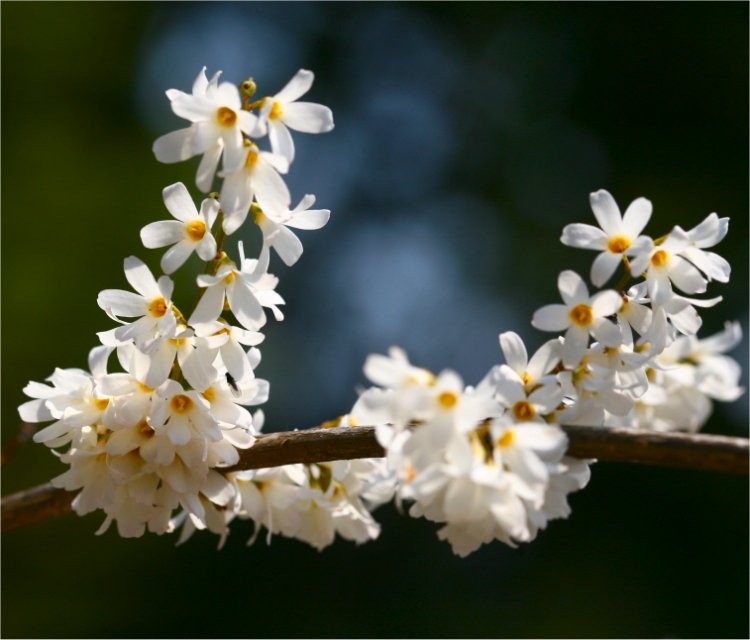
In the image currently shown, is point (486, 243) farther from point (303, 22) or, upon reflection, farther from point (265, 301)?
point (265, 301)

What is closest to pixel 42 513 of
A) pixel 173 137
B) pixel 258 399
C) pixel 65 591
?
pixel 258 399

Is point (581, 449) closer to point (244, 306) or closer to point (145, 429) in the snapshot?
point (244, 306)

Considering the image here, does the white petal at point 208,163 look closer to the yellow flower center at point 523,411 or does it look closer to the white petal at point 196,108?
the white petal at point 196,108

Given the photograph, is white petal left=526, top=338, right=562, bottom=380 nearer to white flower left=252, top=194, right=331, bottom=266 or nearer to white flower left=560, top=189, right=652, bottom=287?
white flower left=560, top=189, right=652, bottom=287

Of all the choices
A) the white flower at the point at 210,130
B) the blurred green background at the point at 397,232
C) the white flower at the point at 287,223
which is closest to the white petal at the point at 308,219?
the white flower at the point at 287,223

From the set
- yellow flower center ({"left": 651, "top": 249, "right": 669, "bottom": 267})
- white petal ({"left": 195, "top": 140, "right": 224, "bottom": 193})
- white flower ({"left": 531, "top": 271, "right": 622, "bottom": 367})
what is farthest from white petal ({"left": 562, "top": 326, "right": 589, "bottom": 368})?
white petal ({"left": 195, "top": 140, "right": 224, "bottom": 193})

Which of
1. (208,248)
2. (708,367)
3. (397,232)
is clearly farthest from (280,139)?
(397,232)
